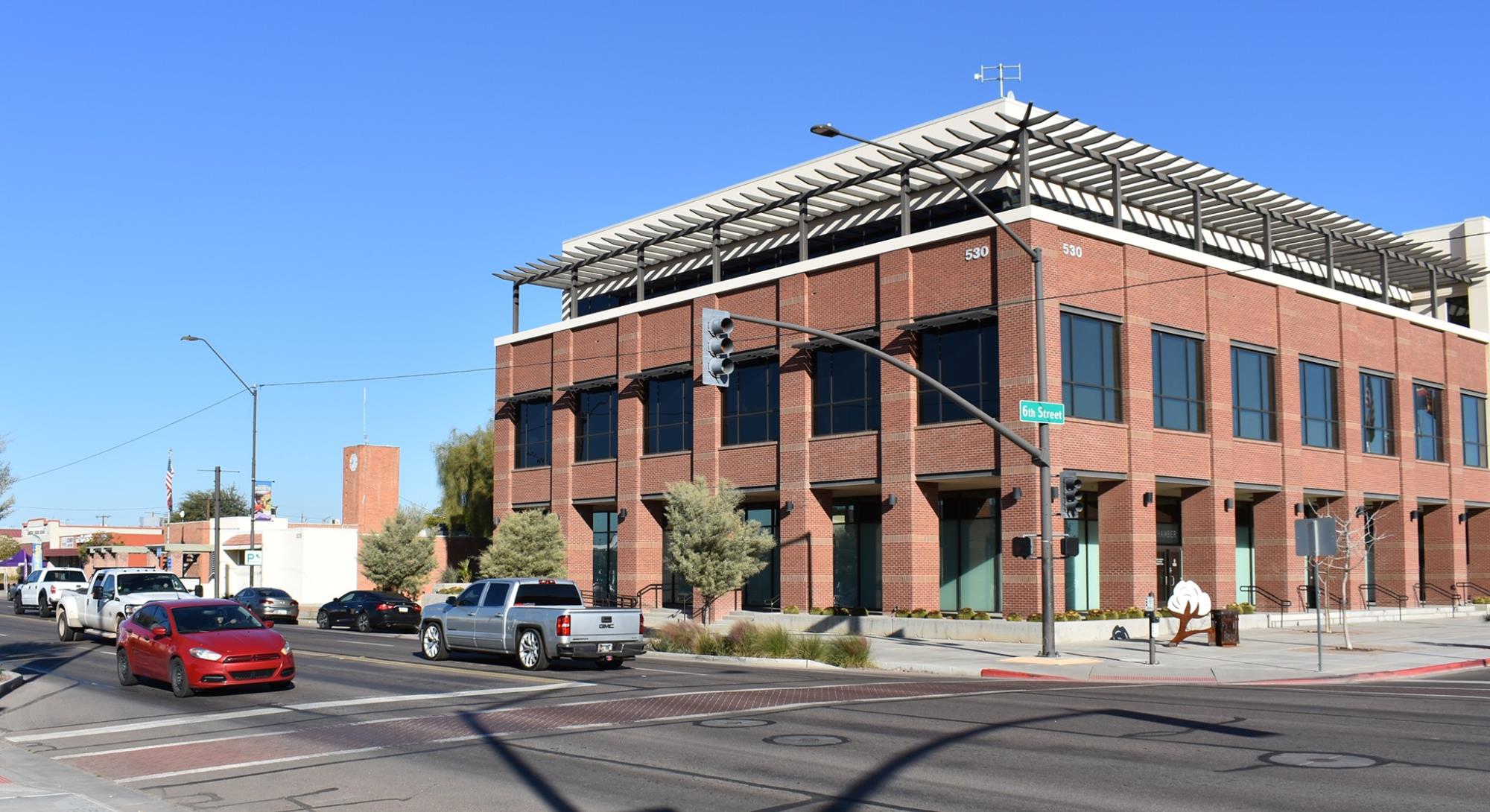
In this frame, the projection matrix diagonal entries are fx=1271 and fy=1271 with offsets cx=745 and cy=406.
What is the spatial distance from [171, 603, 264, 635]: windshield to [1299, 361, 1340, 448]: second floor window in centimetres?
3384

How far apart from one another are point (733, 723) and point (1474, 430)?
45.8m

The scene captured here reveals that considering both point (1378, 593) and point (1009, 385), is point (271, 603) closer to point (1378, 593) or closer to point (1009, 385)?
point (1009, 385)

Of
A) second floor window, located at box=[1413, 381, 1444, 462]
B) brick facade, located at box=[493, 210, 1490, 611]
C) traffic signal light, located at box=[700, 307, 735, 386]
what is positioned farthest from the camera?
A: second floor window, located at box=[1413, 381, 1444, 462]

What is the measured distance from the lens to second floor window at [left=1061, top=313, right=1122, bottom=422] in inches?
1353

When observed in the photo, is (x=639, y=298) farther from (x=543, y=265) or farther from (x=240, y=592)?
(x=240, y=592)

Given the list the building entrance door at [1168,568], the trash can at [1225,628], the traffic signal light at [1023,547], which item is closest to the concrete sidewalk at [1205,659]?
the trash can at [1225,628]

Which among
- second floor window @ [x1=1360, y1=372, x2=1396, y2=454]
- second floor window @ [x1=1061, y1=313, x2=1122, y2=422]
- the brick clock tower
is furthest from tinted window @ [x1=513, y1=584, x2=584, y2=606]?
the brick clock tower

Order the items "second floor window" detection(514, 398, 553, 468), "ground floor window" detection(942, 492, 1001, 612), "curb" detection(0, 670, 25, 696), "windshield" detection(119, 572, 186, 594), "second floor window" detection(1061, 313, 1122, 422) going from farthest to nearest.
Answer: "second floor window" detection(514, 398, 553, 468)
"ground floor window" detection(942, 492, 1001, 612)
"second floor window" detection(1061, 313, 1122, 422)
"windshield" detection(119, 572, 186, 594)
"curb" detection(0, 670, 25, 696)

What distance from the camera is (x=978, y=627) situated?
3309cm

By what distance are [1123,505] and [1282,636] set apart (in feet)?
17.5

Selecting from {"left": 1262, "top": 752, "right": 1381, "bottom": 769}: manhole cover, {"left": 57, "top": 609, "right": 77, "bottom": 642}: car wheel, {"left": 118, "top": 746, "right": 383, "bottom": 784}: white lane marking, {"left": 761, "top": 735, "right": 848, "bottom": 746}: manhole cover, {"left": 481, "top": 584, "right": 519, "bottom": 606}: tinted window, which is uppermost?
{"left": 481, "top": 584, "right": 519, "bottom": 606}: tinted window

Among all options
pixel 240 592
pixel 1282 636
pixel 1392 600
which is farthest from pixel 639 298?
pixel 1392 600

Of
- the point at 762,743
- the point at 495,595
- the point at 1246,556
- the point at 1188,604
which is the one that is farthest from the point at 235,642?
the point at 1246,556

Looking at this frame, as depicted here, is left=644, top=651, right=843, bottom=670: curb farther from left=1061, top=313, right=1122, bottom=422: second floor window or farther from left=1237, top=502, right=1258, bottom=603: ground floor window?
left=1237, top=502, right=1258, bottom=603: ground floor window
